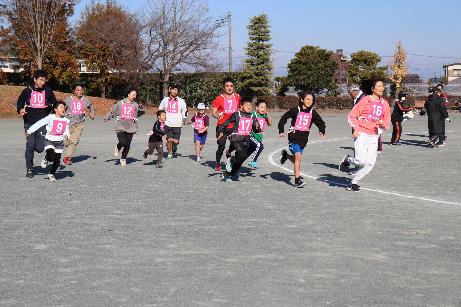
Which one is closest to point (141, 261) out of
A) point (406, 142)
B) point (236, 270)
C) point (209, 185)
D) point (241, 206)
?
point (236, 270)

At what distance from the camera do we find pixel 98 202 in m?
10.2

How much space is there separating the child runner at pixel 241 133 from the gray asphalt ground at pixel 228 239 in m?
0.32

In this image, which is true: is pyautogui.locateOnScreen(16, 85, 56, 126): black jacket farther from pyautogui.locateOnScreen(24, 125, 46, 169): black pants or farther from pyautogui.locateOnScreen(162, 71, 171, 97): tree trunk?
pyautogui.locateOnScreen(162, 71, 171, 97): tree trunk

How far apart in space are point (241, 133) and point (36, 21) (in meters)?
40.6

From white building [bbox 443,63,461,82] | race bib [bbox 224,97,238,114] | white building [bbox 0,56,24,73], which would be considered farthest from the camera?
white building [bbox 443,63,461,82]

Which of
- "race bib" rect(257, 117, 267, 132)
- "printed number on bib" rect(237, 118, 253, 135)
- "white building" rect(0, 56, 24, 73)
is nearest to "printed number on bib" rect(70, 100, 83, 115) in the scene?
"race bib" rect(257, 117, 267, 132)

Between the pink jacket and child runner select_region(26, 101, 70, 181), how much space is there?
5.41m

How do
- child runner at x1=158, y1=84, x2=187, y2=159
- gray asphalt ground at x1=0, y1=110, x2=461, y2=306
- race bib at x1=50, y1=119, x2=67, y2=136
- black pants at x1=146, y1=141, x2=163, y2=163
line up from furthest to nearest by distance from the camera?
child runner at x1=158, y1=84, x2=187, y2=159 < black pants at x1=146, y1=141, x2=163, y2=163 < race bib at x1=50, y1=119, x2=67, y2=136 < gray asphalt ground at x1=0, y1=110, x2=461, y2=306

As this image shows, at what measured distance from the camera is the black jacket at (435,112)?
834 inches

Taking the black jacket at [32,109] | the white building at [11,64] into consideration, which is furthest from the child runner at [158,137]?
the white building at [11,64]

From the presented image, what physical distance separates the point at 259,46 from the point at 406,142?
43.8m

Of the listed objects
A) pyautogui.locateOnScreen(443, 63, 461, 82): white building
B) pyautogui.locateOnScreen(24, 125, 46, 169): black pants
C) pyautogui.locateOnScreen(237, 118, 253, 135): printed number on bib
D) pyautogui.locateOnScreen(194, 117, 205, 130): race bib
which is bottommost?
pyautogui.locateOnScreen(24, 125, 46, 169): black pants

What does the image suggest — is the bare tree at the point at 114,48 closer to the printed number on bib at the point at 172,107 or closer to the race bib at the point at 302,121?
the printed number on bib at the point at 172,107

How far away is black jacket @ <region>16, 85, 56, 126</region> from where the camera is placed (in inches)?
543
